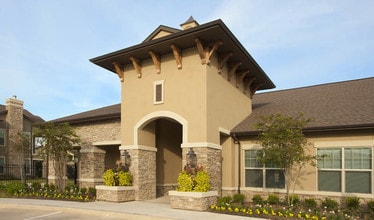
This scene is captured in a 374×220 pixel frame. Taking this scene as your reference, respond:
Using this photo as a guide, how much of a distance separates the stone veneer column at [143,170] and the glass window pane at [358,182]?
867 centimetres

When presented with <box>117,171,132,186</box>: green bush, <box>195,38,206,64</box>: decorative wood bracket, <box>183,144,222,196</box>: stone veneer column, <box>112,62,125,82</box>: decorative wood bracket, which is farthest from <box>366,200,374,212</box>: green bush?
<box>112,62,125,82</box>: decorative wood bracket

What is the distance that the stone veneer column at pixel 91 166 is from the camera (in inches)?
768

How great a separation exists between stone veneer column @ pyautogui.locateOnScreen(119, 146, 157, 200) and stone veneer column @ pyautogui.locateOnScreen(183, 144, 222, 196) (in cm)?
264

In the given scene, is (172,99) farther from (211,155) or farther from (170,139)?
(170,139)

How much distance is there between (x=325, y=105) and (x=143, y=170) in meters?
9.51

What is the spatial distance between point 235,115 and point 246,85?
105 inches

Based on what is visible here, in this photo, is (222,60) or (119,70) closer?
(222,60)

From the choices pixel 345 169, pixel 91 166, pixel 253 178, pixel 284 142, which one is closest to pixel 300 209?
pixel 284 142

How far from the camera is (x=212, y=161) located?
47.4 ft

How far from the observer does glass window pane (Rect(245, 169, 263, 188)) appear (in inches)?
621

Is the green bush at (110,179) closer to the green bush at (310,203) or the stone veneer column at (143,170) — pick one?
the stone veneer column at (143,170)

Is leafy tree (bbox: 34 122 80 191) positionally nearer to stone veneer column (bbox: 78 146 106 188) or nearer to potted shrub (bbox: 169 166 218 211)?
stone veneer column (bbox: 78 146 106 188)

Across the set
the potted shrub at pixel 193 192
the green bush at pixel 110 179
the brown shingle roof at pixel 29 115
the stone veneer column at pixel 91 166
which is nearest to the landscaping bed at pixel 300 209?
the potted shrub at pixel 193 192

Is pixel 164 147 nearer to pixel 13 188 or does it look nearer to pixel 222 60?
pixel 222 60
